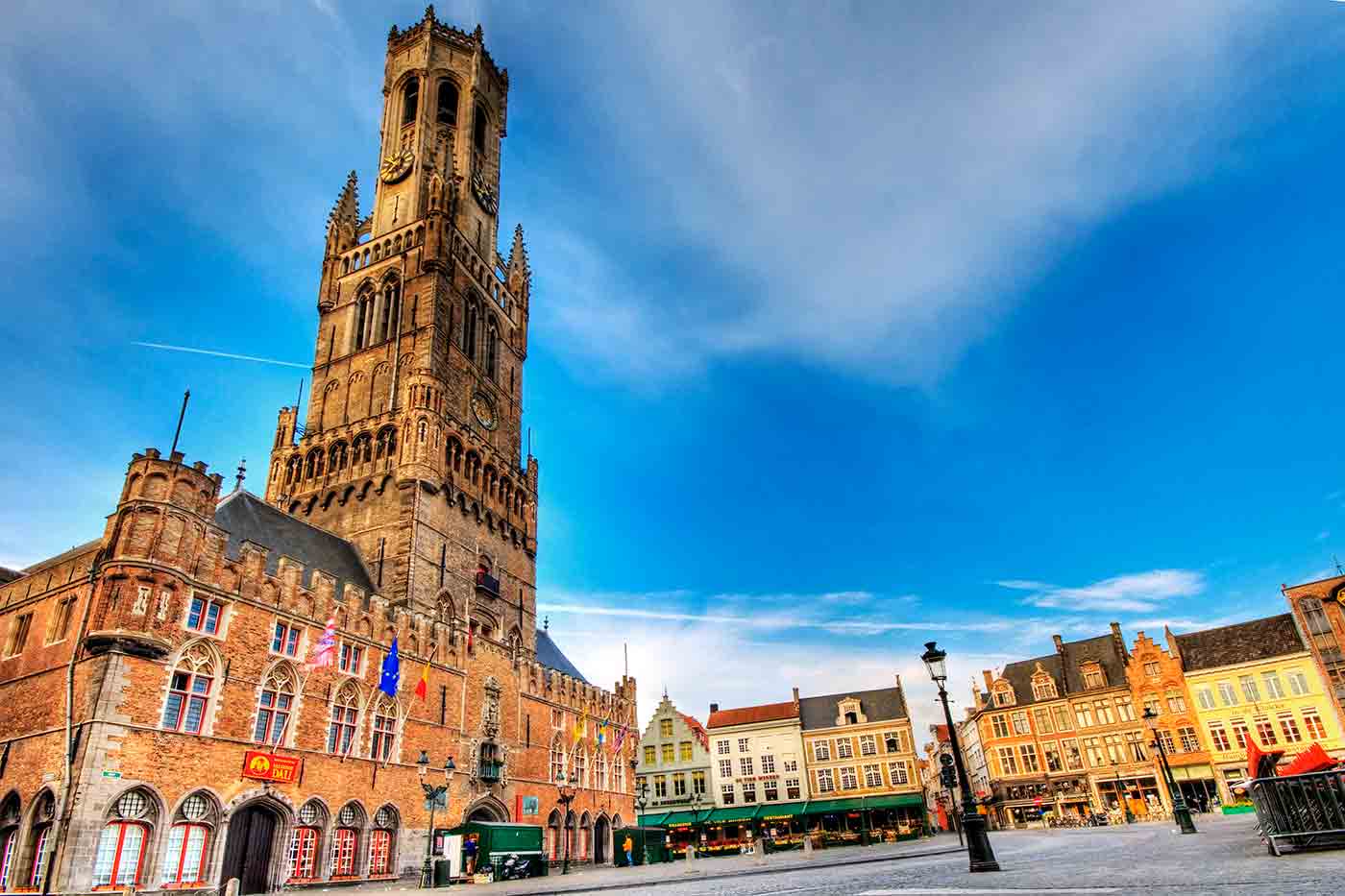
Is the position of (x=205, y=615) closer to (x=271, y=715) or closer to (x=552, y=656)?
(x=271, y=715)

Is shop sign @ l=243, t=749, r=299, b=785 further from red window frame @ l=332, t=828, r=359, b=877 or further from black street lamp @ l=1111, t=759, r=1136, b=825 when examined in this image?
black street lamp @ l=1111, t=759, r=1136, b=825

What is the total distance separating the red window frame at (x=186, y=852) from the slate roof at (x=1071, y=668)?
55.5 metres

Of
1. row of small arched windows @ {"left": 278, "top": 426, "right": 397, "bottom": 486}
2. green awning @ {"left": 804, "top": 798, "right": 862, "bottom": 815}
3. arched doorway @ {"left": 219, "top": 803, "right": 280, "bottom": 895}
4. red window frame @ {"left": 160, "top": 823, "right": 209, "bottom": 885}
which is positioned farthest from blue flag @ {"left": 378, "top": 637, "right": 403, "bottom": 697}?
green awning @ {"left": 804, "top": 798, "right": 862, "bottom": 815}

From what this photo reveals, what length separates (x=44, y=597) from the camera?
22.2m

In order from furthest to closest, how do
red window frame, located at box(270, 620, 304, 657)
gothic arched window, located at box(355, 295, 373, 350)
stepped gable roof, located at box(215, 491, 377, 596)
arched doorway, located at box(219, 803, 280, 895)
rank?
gothic arched window, located at box(355, 295, 373, 350) → stepped gable roof, located at box(215, 491, 377, 596) → red window frame, located at box(270, 620, 304, 657) → arched doorway, located at box(219, 803, 280, 895)

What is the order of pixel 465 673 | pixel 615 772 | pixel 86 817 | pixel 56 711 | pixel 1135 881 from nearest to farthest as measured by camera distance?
pixel 1135 881 < pixel 86 817 < pixel 56 711 < pixel 465 673 < pixel 615 772

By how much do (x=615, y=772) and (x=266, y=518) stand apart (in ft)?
87.3

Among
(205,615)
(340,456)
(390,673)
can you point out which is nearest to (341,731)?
(390,673)

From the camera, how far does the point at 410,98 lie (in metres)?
52.8

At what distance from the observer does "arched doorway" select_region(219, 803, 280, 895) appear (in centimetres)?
2141

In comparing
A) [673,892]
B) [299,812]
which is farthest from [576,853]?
[673,892]

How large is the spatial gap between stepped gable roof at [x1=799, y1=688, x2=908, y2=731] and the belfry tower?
31.0 metres

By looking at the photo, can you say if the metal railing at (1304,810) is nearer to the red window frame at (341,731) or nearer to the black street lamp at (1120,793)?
the red window frame at (341,731)

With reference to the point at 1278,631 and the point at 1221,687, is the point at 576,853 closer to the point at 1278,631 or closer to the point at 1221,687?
the point at 1221,687
